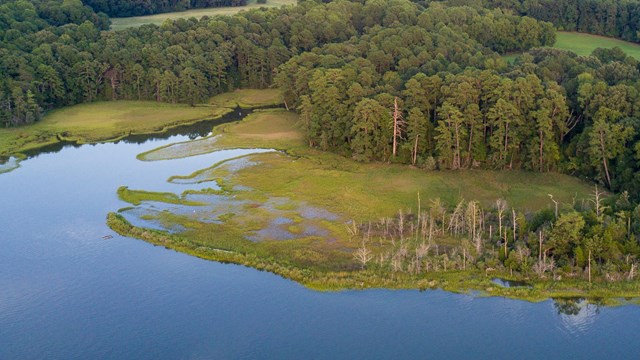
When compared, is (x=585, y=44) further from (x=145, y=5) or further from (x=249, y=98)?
(x=145, y=5)

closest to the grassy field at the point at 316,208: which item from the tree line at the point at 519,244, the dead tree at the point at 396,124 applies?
the tree line at the point at 519,244

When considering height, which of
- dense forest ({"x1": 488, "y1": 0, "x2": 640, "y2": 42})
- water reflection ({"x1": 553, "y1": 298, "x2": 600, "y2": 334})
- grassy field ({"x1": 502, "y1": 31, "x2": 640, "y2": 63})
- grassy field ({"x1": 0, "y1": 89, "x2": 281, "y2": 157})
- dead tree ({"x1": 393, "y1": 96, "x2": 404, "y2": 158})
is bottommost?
water reflection ({"x1": 553, "y1": 298, "x2": 600, "y2": 334})

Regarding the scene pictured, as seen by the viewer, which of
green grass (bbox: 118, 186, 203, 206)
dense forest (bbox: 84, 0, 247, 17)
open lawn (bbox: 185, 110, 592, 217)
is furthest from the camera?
dense forest (bbox: 84, 0, 247, 17)

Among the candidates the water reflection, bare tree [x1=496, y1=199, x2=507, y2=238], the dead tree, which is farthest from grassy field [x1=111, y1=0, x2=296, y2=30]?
the water reflection

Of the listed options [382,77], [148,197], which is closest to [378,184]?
[382,77]

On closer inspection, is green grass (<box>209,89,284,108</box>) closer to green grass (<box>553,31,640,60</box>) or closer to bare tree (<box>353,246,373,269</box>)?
green grass (<box>553,31,640,60</box>)

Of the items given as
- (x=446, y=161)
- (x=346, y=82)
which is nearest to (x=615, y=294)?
(x=446, y=161)
